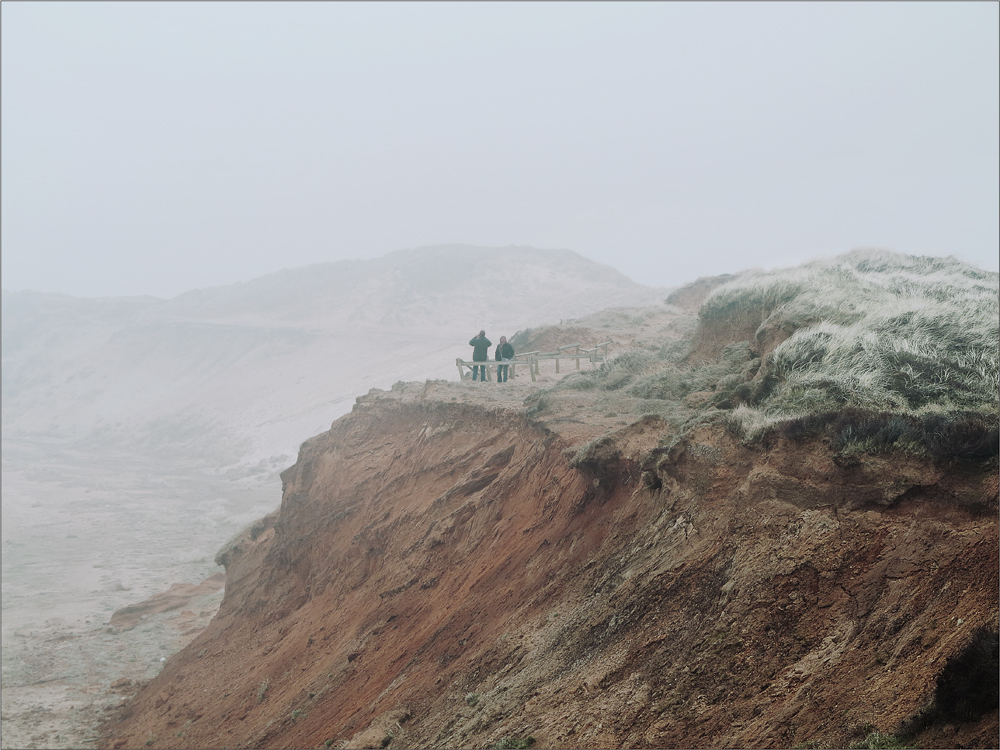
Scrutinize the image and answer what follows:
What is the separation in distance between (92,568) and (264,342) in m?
42.7

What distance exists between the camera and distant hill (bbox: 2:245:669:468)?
51656mm

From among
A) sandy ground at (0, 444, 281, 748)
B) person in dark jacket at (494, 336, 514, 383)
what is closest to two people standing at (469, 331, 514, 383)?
person in dark jacket at (494, 336, 514, 383)

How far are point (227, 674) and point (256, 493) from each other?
26.4 metres

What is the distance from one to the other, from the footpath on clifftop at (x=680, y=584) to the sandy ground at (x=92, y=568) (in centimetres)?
351

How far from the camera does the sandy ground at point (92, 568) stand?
1398 cm

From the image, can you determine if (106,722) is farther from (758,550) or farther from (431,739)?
(758,550)

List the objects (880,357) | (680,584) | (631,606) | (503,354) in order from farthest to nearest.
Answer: (503,354), (880,357), (631,606), (680,584)

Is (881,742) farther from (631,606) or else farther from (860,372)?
(860,372)

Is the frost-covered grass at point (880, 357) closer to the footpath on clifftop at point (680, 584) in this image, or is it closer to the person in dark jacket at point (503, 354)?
the footpath on clifftop at point (680, 584)

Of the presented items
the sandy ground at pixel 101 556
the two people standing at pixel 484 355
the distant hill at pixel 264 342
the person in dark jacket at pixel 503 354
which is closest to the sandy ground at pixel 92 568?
the sandy ground at pixel 101 556

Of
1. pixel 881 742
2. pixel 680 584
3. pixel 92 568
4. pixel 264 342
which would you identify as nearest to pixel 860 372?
pixel 680 584

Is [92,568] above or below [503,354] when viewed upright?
below

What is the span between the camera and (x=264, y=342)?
66.0m

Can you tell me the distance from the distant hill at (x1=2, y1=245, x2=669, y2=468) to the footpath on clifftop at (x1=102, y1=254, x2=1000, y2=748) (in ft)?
110
